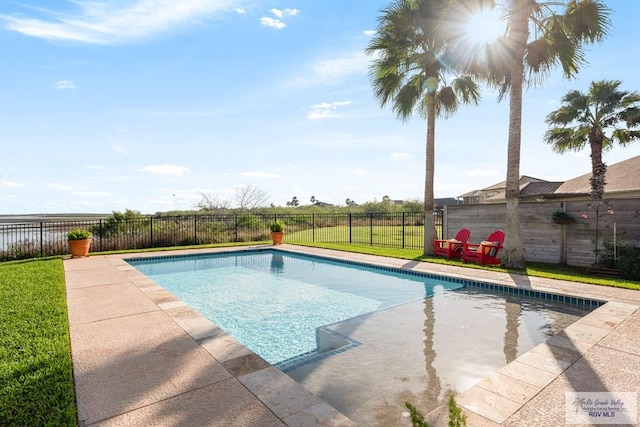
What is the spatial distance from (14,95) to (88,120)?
2231 mm

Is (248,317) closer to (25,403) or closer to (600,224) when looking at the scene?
(25,403)

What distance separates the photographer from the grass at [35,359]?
6.93ft

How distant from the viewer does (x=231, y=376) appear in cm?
268

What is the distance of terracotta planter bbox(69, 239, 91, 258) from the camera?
9.50m

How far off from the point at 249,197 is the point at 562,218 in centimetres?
1980

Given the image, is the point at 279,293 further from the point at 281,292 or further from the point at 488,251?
the point at 488,251

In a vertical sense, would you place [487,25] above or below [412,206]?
above

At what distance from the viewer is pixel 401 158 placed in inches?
737

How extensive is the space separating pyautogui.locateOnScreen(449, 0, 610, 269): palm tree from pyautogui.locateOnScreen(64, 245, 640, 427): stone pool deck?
367 centimetres

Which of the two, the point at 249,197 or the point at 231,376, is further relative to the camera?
the point at 249,197

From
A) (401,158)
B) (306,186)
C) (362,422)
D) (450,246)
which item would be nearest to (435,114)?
(450,246)

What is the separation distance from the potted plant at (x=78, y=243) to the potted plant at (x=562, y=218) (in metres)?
12.8

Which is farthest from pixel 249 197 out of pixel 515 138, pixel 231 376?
pixel 231 376

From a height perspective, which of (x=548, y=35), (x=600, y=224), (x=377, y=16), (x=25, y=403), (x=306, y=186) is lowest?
(x=25, y=403)
